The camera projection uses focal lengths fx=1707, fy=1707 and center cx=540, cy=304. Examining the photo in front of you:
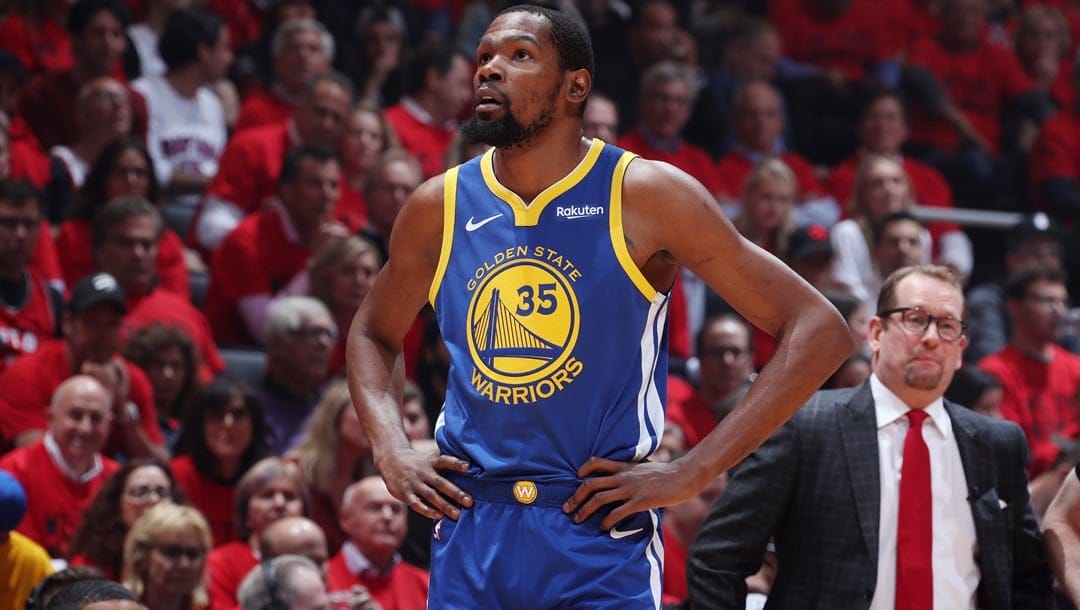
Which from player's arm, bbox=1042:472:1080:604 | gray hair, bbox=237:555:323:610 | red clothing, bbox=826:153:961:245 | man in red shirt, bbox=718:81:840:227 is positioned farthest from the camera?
red clothing, bbox=826:153:961:245

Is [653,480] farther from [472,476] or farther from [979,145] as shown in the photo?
[979,145]

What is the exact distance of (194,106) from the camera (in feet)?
31.9

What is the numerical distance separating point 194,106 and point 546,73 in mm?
6495

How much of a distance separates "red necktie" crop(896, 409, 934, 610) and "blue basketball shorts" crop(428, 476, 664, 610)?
3.74 feet

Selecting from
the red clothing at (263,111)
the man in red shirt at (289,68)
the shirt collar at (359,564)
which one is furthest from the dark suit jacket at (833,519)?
the red clothing at (263,111)

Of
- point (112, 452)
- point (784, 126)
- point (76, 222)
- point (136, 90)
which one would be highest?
point (784, 126)

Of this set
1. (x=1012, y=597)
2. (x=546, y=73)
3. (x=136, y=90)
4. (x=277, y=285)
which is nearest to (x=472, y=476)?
(x=546, y=73)

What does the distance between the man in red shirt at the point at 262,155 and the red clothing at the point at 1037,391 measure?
3744 mm

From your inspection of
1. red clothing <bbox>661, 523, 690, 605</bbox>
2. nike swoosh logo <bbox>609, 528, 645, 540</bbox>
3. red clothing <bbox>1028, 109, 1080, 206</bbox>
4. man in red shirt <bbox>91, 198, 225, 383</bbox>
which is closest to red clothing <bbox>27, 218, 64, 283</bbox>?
man in red shirt <bbox>91, 198, 225, 383</bbox>

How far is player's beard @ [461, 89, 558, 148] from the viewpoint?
11.6 ft

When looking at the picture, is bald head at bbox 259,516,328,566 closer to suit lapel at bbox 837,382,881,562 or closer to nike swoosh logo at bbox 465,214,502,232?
suit lapel at bbox 837,382,881,562

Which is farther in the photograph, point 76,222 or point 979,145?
point 979,145

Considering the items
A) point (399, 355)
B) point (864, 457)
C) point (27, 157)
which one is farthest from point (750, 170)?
point (399, 355)

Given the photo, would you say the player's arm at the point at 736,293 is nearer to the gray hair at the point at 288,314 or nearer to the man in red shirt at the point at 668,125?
the gray hair at the point at 288,314
